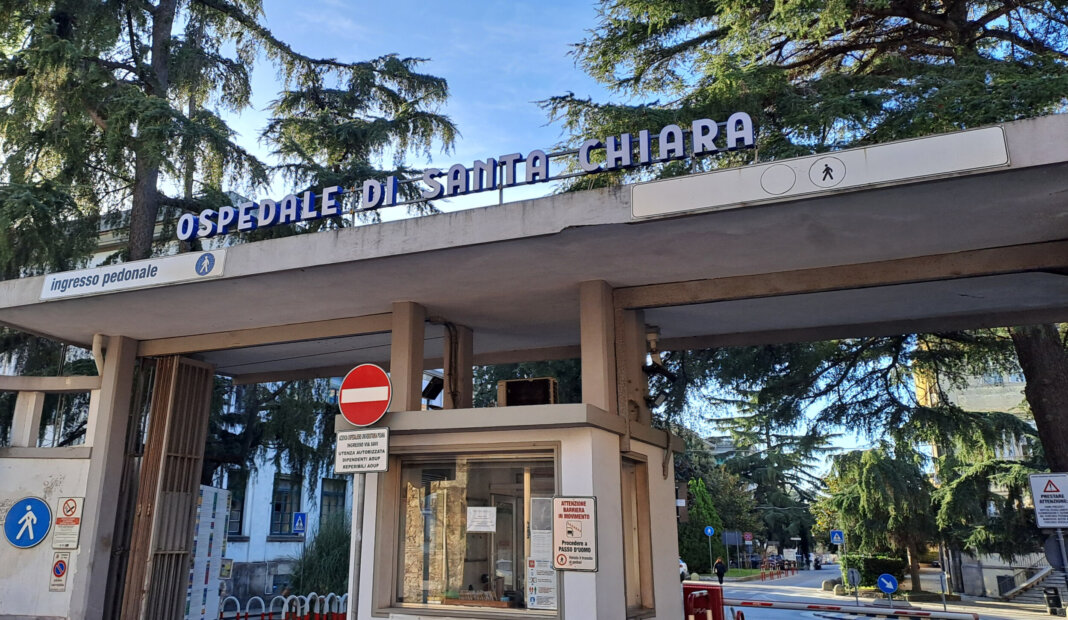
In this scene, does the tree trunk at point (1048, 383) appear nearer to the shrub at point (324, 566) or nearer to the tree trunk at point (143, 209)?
the shrub at point (324, 566)

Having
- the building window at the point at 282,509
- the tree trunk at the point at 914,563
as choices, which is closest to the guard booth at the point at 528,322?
the building window at the point at 282,509

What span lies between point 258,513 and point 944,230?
27465 millimetres

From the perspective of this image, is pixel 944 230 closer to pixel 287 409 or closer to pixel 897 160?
pixel 897 160

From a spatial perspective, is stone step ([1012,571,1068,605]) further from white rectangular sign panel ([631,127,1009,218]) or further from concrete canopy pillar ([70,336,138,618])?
concrete canopy pillar ([70,336,138,618])

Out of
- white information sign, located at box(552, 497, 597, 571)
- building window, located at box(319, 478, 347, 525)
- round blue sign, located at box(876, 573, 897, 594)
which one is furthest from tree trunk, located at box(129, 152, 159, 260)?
building window, located at box(319, 478, 347, 525)

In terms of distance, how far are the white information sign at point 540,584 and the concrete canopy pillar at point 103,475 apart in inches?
241

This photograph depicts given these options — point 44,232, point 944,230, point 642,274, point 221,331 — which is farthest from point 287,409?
point 944,230

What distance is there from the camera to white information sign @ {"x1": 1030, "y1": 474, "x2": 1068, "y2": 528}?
28.8 feet

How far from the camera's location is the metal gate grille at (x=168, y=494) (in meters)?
10.2

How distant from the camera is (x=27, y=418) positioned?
33.9 ft

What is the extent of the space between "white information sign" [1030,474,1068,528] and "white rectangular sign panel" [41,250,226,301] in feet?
30.9

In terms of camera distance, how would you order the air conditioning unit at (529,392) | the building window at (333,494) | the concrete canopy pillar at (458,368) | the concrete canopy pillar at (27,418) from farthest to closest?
1. the building window at (333,494)
2. the concrete canopy pillar at (27,418)
3. the concrete canopy pillar at (458,368)
4. the air conditioning unit at (529,392)

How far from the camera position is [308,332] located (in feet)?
32.8

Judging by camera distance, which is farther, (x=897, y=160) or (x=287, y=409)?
(x=287, y=409)
